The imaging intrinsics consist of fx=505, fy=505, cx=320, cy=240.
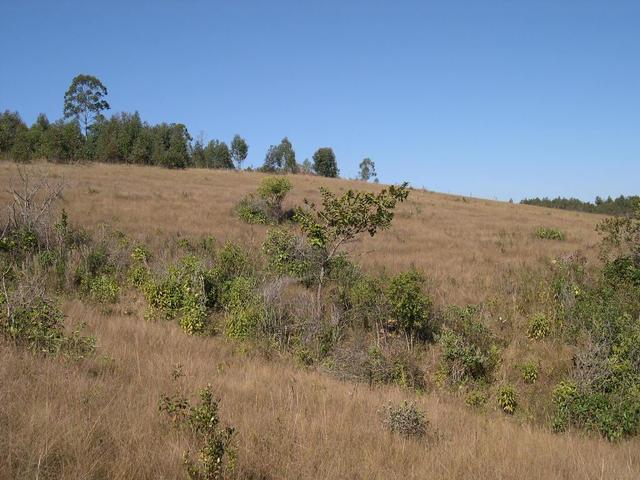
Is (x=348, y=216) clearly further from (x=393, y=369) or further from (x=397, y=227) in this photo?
(x=397, y=227)

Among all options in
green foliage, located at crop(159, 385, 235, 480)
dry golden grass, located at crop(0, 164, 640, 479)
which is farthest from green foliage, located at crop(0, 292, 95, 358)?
green foliage, located at crop(159, 385, 235, 480)

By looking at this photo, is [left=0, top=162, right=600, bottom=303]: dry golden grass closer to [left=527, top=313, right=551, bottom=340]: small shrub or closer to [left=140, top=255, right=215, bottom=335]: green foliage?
[left=527, top=313, right=551, bottom=340]: small shrub

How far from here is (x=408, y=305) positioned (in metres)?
8.80

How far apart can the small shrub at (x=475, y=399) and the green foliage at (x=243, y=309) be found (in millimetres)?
3423

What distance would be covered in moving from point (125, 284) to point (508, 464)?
8309 millimetres

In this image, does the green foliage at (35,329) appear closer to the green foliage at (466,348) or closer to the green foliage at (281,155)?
the green foliage at (466,348)

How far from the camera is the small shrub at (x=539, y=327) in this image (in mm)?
9147

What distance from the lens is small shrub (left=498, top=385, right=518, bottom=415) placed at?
6.91 meters

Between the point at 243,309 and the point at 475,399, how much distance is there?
4.09 m

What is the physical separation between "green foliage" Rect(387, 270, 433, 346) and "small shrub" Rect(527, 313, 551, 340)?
192cm

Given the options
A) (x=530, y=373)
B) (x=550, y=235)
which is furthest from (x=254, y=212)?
(x=530, y=373)

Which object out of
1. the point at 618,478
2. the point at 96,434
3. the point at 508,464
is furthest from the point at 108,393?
the point at 618,478

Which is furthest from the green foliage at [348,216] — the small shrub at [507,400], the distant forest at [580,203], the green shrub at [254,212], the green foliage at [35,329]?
the distant forest at [580,203]

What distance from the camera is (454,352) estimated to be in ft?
26.5
